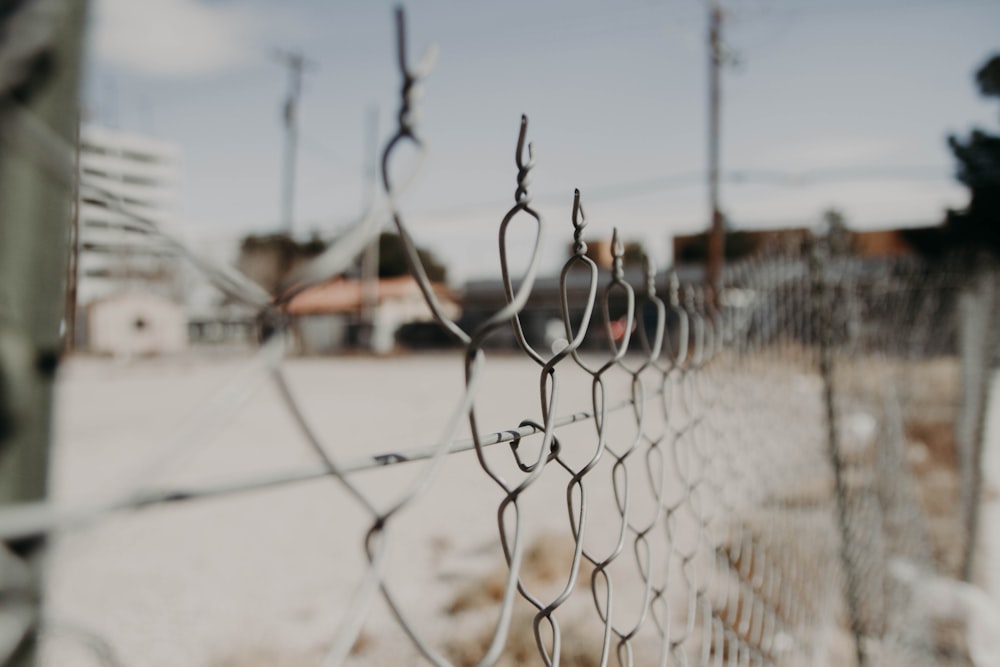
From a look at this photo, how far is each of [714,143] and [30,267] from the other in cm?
1549

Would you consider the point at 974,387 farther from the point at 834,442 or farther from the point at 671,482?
the point at 834,442

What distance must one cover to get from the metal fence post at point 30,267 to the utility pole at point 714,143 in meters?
13.9

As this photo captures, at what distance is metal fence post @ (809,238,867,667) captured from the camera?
2119 mm

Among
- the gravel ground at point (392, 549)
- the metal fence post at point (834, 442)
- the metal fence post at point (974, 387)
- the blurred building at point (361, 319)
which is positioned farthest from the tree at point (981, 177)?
the blurred building at point (361, 319)

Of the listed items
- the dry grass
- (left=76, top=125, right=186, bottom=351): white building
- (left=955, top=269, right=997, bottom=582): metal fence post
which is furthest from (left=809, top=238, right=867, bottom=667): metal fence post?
(left=76, top=125, right=186, bottom=351): white building

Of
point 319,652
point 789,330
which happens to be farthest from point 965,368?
point 319,652

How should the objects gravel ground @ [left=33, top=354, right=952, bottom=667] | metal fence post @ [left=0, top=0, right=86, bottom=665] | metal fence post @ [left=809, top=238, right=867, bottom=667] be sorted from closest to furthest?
metal fence post @ [left=0, top=0, right=86, bottom=665] < metal fence post @ [left=809, top=238, right=867, bottom=667] < gravel ground @ [left=33, top=354, right=952, bottom=667]

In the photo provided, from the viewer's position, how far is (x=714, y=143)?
14.3m

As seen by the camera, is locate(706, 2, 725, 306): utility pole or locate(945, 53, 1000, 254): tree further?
locate(706, 2, 725, 306): utility pole

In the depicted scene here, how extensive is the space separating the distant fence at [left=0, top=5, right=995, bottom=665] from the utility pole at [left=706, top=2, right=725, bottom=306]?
7.93 m

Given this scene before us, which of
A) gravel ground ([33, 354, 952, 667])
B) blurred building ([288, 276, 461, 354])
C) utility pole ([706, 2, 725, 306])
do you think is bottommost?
gravel ground ([33, 354, 952, 667])

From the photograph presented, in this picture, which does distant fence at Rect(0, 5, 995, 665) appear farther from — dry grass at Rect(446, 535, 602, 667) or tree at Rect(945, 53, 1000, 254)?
tree at Rect(945, 53, 1000, 254)

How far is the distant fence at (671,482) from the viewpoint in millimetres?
363

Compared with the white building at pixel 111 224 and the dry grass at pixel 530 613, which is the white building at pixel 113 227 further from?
the dry grass at pixel 530 613
